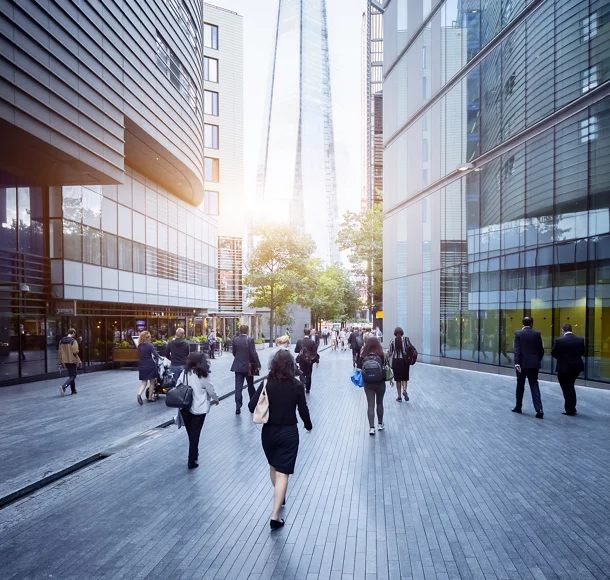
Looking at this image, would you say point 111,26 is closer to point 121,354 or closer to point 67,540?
point 121,354

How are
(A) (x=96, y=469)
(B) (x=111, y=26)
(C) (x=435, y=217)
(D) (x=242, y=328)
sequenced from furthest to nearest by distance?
(C) (x=435, y=217) → (B) (x=111, y=26) → (D) (x=242, y=328) → (A) (x=96, y=469)

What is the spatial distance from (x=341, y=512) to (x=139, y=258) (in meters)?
21.4

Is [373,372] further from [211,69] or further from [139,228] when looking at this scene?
[211,69]

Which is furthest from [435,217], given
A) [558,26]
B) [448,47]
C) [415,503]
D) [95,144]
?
[415,503]

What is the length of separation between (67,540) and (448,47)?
81.4 feet

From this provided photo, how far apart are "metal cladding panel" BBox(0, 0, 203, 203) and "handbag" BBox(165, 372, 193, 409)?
8620 millimetres

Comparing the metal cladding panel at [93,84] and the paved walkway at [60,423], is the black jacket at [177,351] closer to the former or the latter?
the paved walkway at [60,423]

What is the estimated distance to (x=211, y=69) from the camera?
43531mm

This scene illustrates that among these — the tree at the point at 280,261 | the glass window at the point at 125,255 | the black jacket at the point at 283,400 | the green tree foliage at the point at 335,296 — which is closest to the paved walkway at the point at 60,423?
the black jacket at the point at 283,400

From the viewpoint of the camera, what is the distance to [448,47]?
23.0 m

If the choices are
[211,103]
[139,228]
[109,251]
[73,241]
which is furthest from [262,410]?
[211,103]

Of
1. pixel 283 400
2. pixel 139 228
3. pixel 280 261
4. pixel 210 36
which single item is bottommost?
pixel 283 400

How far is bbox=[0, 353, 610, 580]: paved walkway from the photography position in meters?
3.97

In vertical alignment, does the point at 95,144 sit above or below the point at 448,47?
below
